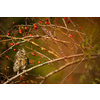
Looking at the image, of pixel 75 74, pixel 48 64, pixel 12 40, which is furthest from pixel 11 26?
pixel 75 74

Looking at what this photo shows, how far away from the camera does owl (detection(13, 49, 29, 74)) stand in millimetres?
1527

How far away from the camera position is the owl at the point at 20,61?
5.01ft

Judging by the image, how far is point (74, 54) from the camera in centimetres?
150

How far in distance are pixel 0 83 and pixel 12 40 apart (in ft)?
2.44

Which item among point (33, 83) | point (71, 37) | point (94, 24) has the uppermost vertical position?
point (94, 24)

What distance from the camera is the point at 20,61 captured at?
1536mm

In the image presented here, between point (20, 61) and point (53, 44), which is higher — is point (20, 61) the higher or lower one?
the lower one
